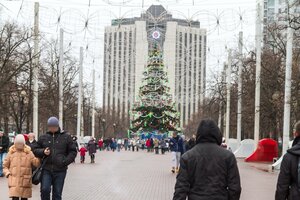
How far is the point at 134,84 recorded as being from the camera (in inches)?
3260

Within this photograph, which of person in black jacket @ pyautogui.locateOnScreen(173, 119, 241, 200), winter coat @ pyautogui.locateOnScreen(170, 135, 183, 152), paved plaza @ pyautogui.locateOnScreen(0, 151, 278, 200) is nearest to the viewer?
person in black jacket @ pyautogui.locateOnScreen(173, 119, 241, 200)

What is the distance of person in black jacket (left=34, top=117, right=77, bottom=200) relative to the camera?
904cm

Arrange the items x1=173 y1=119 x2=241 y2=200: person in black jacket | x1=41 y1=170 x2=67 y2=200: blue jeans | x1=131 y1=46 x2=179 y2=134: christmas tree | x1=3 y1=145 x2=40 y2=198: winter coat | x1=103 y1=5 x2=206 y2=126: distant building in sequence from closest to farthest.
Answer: x1=173 y1=119 x2=241 y2=200: person in black jacket < x1=41 y1=170 x2=67 y2=200: blue jeans < x1=3 y1=145 x2=40 y2=198: winter coat < x1=103 y1=5 x2=206 y2=126: distant building < x1=131 y1=46 x2=179 y2=134: christmas tree

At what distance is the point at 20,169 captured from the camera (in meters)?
9.31

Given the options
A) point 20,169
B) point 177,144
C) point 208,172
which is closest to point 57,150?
point 20,169

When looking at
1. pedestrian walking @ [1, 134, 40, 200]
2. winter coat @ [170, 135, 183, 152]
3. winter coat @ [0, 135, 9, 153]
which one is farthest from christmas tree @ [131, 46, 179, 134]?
pedestrian walking @ [1, 134, 40, 200]

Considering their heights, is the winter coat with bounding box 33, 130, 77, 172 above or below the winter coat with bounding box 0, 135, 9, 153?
above

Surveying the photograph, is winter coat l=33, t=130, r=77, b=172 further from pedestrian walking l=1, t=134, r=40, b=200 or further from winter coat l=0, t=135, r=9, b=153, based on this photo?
winter coat l=0, t=135, r=9, b=153

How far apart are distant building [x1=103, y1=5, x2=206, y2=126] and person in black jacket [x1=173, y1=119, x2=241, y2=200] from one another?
86.7 feet

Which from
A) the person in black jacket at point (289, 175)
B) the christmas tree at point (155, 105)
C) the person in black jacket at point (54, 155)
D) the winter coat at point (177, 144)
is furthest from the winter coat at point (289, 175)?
the christmas tree at point (155, 105)

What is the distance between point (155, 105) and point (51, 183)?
56667 mm

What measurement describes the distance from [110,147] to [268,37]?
3240 centimetres

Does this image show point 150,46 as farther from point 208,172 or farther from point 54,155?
point 208,172

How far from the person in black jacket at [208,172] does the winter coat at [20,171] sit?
4.18 m
